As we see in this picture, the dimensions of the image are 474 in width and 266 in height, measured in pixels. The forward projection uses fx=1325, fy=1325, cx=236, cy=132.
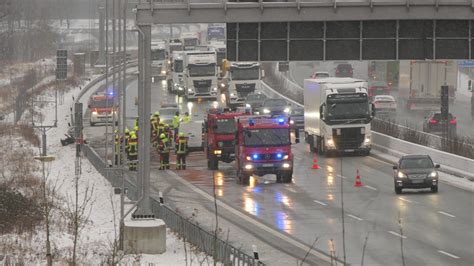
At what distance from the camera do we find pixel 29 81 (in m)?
111

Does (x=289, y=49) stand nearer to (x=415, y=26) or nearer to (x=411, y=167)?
(x=415, y=26)

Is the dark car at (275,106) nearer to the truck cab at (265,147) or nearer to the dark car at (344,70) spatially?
the truck cab at (265,147)

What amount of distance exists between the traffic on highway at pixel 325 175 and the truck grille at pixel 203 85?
7385 mm

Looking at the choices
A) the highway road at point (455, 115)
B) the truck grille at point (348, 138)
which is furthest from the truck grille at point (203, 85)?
the truck grille at point (348, 138)

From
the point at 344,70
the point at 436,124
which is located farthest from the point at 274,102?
the point at 344,70

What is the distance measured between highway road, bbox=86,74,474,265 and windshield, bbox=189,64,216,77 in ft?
89.3

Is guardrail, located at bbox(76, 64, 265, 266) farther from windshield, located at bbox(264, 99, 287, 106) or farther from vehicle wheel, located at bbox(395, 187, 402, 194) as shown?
windshield, located at bbox(264, 99, 287, 106)

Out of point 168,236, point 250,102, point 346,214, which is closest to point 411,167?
point 346,214

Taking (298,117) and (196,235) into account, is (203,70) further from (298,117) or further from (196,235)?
(196,235)

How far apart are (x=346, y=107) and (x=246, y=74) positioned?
27.9m

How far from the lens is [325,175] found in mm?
51906

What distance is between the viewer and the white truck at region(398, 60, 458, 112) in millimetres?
82000

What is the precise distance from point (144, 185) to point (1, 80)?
89626mm

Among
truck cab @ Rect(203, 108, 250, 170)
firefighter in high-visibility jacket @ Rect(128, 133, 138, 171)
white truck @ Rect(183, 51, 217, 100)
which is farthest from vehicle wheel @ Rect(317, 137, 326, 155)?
white truck @ Rect(183, 51, 217, 100)
